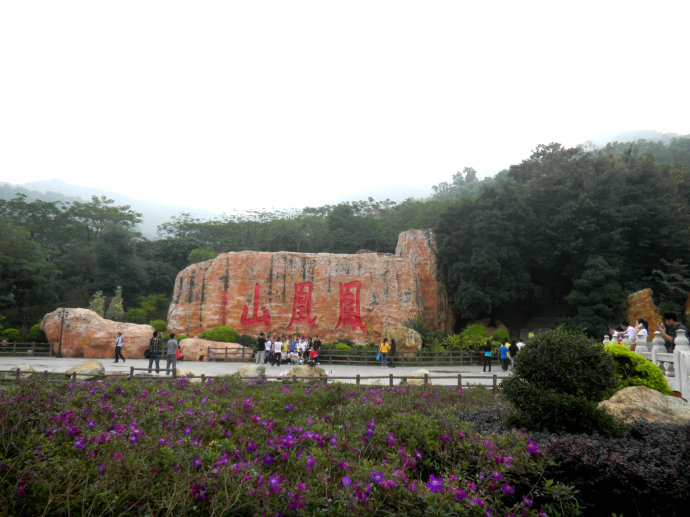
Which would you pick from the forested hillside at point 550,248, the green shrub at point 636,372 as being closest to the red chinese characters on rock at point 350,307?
the forested hillside at point 550,248

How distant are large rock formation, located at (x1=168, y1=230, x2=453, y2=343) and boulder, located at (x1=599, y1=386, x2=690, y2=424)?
12746 mm

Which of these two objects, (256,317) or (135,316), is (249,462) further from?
(135,316)

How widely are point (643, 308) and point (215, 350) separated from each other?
1676 cm

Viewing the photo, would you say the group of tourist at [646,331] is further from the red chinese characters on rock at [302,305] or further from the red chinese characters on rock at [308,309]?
the red chinese characters on rock at [302,305]

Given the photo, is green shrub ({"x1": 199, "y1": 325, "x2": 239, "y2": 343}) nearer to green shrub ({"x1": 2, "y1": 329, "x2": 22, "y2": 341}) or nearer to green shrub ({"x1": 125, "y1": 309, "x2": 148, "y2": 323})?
green shrub ({"x1": 125, "y1": 309, "x2": 148, "y2": 323})

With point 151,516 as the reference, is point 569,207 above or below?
above

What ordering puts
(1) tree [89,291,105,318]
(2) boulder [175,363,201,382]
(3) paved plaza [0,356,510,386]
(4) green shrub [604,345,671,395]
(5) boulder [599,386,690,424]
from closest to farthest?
(5) boulder [599,386,690,424]
(4) green shrub [604,345,671,395]
(2) boulder [175,363,201,382]
(3) paved plaza [0,356,510,386]
(1) tree [89,291,105,318]

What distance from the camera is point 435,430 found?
11.7ft

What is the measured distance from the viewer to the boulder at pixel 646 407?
4555mm

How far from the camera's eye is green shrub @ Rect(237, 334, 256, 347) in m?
17.2

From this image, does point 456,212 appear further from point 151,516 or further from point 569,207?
point 151,516

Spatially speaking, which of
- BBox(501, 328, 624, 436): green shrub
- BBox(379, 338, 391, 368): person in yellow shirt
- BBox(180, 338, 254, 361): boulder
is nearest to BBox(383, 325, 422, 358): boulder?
BBox(379, 338, 391, 368): person in yellow shirt

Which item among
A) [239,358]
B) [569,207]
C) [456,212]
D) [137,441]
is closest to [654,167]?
[569,207]

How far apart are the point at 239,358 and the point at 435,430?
1311cm
